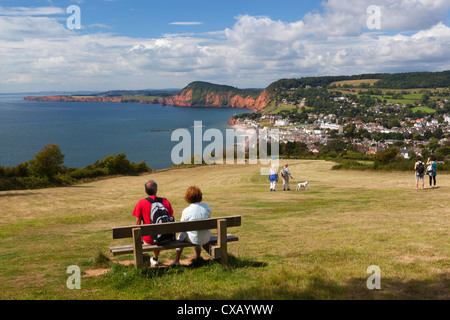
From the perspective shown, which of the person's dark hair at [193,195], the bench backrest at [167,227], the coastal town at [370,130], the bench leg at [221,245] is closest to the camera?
the bench backrest at [167,227]

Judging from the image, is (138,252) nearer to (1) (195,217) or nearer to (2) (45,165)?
(1) (195,217)

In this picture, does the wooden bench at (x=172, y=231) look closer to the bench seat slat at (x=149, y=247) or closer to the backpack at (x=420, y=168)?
the bench seat slat at (x=149, y=247)

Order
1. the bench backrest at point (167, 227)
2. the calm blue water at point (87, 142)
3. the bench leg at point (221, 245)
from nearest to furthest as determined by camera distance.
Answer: the bench backrest at point (167, 227), the bench leg at point (221, 245), the calm blue water at point (87, 142)

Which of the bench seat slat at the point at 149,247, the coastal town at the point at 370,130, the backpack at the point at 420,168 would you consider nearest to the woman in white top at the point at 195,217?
the bench seat slat at the point at 149,247

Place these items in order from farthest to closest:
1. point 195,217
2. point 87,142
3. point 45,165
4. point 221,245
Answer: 1. point 87,142
2. point 45,165
3. point 195,217
4. point 221,245

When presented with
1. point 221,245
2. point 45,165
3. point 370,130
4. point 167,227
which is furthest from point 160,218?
point 370,130

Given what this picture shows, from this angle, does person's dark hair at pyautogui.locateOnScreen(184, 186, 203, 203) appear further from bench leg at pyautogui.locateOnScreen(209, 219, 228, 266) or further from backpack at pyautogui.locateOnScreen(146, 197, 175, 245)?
bench leg at pyautogui.locateOnScreen(209, 219, 228, 266)

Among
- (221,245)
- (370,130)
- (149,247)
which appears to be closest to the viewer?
(149,247)

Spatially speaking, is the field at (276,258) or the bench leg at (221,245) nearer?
the field at (276,258)
